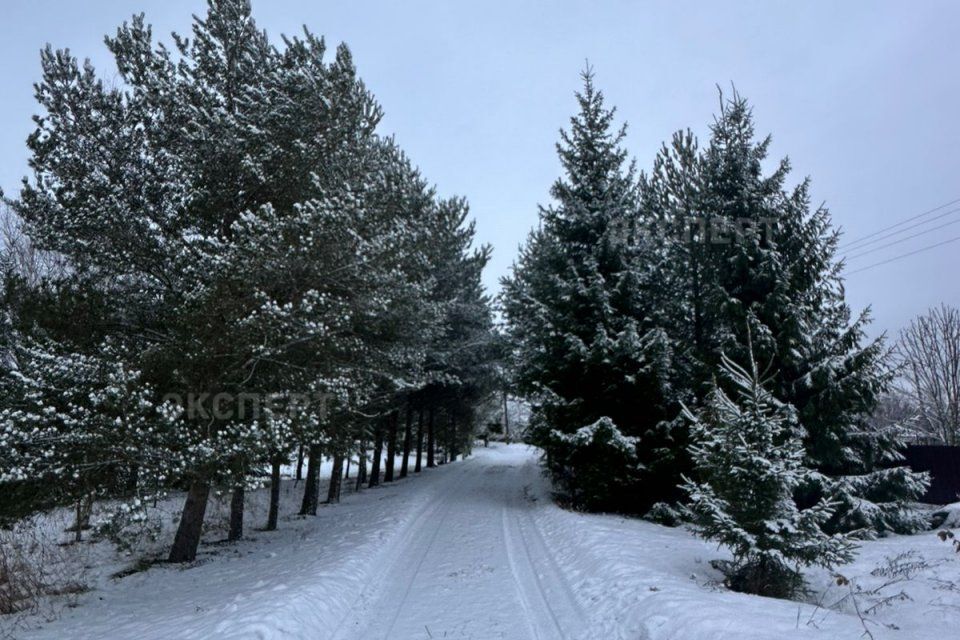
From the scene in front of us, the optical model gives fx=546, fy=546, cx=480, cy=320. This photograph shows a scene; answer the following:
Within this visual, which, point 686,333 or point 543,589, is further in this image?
point 686,333

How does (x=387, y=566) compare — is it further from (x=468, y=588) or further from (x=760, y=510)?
(x=760, y=510)

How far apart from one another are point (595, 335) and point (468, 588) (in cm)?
855

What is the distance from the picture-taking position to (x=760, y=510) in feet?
25.4

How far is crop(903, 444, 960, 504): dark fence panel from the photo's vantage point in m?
15.2

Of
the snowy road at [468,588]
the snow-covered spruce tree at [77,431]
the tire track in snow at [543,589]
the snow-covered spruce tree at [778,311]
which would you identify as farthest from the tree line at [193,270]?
the snow-covered spruce tree at [778,311]

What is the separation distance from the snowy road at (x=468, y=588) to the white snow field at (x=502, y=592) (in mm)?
33

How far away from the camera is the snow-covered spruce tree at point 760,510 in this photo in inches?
297

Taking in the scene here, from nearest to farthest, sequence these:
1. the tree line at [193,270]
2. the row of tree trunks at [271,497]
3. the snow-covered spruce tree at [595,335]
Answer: the tree line at [193,270] → the row of tree trunks at [271,497] → the snow-covered spruce tree at [595,335]

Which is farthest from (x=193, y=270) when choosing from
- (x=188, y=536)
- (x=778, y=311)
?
(x=778, y=311)

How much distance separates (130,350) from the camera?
9.81m

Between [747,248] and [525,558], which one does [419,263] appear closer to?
[525,558]

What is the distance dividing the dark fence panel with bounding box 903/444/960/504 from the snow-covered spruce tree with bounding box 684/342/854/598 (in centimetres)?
1057

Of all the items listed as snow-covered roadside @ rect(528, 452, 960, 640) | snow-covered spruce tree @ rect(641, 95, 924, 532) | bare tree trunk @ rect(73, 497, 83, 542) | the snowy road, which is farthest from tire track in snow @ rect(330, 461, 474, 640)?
snow-covered spruce tree @ rect(641, 95, 924, 532)

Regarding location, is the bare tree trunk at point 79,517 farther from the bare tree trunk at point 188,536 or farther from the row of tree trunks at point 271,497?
the bare tree trunk at point 188,536
